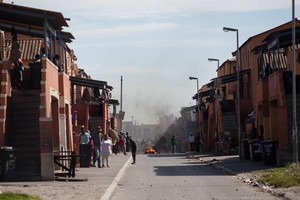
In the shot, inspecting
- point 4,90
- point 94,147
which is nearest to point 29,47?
point 94,147

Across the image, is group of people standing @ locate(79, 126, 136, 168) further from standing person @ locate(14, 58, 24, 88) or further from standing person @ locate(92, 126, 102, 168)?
standing person @ locate(14, 58, 24, 88)

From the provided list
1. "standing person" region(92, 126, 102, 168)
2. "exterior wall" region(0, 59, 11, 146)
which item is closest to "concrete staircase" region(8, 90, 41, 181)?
"exterior wall" region(0, 59, 11, 146)

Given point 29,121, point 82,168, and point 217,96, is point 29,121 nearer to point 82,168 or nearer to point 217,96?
point 82,168

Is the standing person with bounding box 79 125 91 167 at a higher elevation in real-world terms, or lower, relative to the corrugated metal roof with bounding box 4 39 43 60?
lower

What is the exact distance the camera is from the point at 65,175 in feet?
101

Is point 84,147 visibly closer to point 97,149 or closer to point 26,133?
point 97,149

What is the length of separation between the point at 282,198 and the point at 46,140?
10.9m

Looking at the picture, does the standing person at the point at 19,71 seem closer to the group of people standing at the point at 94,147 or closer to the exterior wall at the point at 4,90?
the exterior wall at the point at 4,90

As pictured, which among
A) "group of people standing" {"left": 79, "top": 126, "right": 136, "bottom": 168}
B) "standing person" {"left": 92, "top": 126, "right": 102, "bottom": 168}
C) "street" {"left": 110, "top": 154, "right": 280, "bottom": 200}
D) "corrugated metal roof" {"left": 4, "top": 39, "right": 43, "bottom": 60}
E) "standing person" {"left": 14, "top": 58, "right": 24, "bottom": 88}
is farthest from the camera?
"corrugated metal roof" {"left": 4, "top": 39, "right": 43, "bottom": 60}

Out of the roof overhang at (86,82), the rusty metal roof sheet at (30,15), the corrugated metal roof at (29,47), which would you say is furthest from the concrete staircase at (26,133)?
the roof overhang at (86,82)

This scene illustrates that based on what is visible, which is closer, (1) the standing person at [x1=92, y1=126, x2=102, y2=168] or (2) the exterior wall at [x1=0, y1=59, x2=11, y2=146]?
(2) the exterior wall at [x1=0, y1=59, x2=11, y2=146]

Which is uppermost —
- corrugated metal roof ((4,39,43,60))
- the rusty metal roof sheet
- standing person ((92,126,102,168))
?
corrugated metal roof ((4,39,43,60))

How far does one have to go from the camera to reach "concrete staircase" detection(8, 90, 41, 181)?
29609mm

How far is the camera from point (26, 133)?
3045 cm
